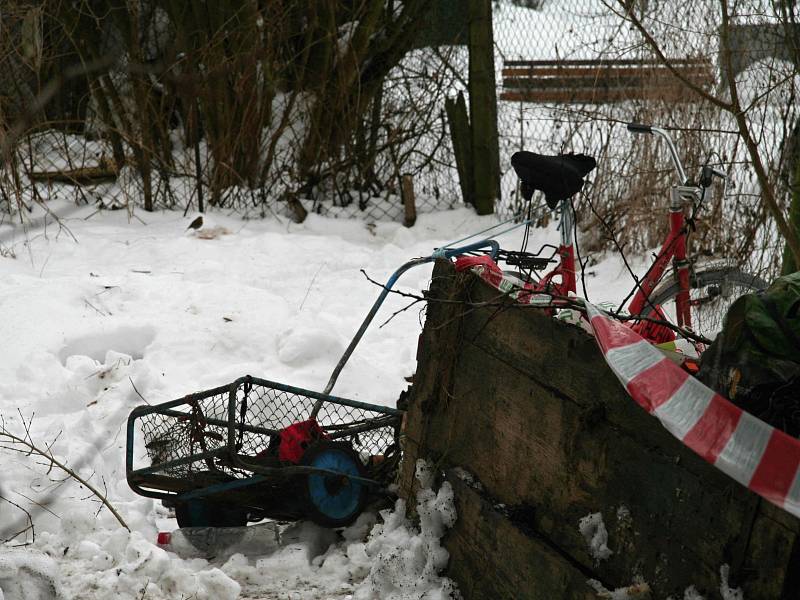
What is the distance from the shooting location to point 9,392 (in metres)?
4.93

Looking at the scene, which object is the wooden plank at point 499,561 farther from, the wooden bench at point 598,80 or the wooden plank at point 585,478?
the wooden bench at point 598,80

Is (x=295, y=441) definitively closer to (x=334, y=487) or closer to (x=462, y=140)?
(x=334, y=487)

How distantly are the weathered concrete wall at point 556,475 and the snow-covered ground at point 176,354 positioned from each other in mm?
251

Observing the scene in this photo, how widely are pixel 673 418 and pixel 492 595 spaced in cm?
109

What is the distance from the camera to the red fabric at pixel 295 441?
11.8 ft

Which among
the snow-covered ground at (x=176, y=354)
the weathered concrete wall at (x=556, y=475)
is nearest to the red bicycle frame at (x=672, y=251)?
the snow-covered ground at (x=176, y=354)

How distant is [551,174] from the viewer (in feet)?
13.9

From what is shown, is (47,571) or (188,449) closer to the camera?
(47,571)

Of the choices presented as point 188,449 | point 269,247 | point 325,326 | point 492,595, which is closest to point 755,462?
point 492,595

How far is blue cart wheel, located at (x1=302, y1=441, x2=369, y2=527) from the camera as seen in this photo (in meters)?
3.56

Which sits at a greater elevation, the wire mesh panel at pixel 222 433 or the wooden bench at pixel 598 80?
the wooden bench at pixel 598 80

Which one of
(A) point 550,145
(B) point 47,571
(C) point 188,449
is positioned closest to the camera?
(B) point 47,571

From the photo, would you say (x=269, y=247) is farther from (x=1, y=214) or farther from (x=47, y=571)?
(x=47, y=571)

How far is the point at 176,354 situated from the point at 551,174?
2.49 m
